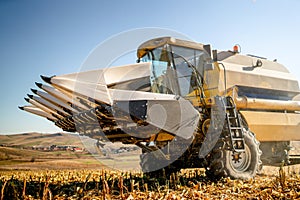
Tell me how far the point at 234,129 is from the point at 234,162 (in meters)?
0.66

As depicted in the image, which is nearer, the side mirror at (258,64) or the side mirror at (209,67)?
the side mirror at (209,67)

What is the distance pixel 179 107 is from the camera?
15.8 feet

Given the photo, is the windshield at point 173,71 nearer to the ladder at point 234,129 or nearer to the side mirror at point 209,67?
the side mirror at point 209,67

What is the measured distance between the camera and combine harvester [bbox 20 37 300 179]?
4.26 metres

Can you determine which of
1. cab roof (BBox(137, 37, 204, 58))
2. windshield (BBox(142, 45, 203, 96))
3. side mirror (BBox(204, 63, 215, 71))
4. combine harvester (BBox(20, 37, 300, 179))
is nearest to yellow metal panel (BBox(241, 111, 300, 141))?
combine harvester (BBox(20, 37, 300, 179))

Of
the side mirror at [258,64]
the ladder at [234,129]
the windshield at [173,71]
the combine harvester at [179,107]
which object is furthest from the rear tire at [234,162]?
the side mirror at [258,64]

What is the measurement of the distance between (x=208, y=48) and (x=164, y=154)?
2.61 meters

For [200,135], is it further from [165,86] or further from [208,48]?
[208,48]

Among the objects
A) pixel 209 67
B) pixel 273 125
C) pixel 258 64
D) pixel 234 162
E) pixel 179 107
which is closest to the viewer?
pixel 179 107

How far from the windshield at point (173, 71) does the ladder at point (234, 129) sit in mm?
904

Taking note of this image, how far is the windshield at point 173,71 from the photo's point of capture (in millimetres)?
6000

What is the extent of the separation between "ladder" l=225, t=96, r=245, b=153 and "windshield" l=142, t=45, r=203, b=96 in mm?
904

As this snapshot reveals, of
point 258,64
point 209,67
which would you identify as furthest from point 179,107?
point 258,64

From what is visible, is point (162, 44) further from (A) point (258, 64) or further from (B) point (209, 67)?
(A) point (258, 64)
